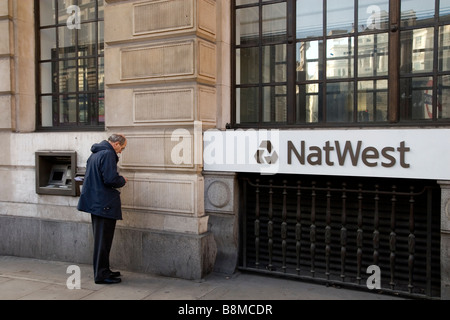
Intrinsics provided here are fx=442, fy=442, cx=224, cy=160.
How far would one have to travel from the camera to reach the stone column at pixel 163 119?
5762 millimetres

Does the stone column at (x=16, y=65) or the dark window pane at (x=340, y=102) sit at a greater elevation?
the stone column at (x=16, y=65)

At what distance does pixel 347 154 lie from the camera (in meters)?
5.12

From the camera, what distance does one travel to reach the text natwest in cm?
488

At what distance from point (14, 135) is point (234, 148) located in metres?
3.79

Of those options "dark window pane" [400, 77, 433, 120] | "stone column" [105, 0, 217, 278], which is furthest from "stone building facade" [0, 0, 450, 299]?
"dark window pane" [400, 77, 433, 120]

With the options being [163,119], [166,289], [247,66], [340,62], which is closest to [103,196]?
[163,119]

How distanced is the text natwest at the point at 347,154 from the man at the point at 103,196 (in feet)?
7.16

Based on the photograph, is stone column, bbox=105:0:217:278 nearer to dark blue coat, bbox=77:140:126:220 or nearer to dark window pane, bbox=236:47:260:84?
dark window pane, bbox=236:47:260:84

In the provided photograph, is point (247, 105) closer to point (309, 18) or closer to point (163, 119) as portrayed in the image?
point (163, 119)

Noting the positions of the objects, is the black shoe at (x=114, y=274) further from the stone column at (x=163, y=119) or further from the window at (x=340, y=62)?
the window at (x=340, y=62)

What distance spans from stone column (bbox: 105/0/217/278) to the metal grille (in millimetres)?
761

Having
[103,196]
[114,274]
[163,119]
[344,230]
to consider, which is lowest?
[114,274]

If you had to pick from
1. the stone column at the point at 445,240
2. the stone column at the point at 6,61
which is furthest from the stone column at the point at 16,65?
the stone column at the point at 445,240

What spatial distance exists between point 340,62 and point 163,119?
2406 mm
